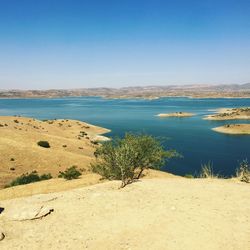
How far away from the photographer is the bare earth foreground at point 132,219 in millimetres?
15719

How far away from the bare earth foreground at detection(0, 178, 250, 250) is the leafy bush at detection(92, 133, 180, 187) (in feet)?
9.54

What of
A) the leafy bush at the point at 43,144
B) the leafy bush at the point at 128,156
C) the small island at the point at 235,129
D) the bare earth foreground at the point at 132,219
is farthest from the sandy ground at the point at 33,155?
the small island at the point at 235,129

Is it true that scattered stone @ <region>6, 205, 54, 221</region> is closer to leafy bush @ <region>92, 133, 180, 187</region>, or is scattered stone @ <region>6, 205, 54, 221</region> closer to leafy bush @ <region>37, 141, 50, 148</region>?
leafy bush @ <region>92, 133, 180, 187</region>

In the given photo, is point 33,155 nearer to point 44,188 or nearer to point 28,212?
point 44,188

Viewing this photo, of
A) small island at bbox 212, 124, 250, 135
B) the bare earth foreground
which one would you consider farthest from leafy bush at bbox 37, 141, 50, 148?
small island at bbox 212, 124, 250, 135

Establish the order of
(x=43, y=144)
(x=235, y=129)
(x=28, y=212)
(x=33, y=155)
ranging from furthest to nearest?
(x=235, y=129) → (x=43, y=144) → (x=33, y=155) → (x=28, y=212)

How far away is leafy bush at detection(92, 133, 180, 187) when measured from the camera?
85.0ft

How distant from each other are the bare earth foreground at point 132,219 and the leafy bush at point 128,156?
9.54ft

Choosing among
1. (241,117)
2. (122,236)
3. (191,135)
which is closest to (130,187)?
(122,236)

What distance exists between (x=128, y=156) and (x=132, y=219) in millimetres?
8543

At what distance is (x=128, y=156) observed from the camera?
1031 inches

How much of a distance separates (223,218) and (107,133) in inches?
3432

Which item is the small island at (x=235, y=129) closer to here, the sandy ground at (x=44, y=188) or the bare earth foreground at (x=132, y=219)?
the sandy ground at (x=44, y=188)

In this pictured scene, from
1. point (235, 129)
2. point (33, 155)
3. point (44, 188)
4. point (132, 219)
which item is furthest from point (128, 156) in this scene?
point (235, 129)
